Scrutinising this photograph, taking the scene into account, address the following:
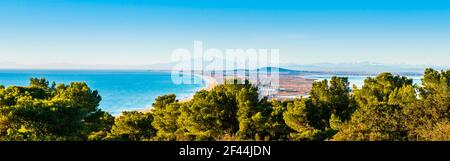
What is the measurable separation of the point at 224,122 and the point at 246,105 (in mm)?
1817

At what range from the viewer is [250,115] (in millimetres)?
25453

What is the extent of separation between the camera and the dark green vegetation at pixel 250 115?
18375mm

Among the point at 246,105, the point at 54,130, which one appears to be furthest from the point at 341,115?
the point at 54,130

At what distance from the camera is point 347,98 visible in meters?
31.2

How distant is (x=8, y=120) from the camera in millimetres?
18469

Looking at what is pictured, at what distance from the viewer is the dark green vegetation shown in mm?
18375

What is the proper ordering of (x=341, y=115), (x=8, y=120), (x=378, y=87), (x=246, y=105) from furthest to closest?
(x=378, y=87)
(x=341, y=115)
(x=246, y=105)
(x=8, y=120)
